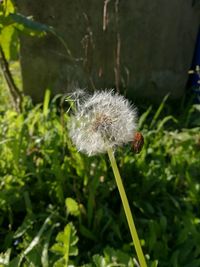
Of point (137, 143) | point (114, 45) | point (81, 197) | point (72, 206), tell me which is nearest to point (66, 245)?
point (72, 206)

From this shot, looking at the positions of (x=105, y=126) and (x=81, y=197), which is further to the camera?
(x=81, y=197)

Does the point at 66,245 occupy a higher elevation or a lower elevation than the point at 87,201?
higher

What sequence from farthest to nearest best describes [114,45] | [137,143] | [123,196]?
[114,45]
[137,143]
[123,196]

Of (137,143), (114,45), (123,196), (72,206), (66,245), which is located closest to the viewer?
(123,196)

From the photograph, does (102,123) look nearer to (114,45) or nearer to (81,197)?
(81,197)

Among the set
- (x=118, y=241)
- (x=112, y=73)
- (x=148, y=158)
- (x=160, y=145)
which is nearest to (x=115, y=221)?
(x=118, y=241)

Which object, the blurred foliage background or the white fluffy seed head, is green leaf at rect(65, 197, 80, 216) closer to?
the blurred foliage background

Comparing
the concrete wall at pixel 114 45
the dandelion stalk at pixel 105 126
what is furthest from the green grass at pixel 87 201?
the dandelion stalk at pixel 105 126
